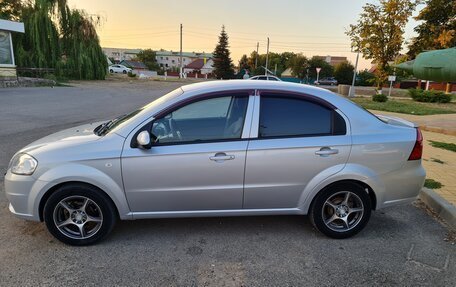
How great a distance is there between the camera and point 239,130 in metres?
3.53

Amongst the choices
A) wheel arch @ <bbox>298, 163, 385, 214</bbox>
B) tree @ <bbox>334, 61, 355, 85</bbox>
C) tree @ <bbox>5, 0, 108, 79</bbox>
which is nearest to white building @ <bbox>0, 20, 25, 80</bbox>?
tree @ <bbox>5, 0, 108, 79</bbox>

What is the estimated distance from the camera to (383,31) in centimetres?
2809

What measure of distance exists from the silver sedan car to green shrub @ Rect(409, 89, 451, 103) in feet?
67.8

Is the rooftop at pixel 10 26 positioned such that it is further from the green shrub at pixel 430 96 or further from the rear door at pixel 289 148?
the green shrub at pixel 430 96

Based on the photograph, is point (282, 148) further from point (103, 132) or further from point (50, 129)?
point (50, 129)

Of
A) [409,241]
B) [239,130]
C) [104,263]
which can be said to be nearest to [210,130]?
[239,130]

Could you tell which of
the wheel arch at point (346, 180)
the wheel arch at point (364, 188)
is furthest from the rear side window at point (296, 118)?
the wheel arch at point (364, 188)

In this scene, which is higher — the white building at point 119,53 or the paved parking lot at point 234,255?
the white building at point 119,53

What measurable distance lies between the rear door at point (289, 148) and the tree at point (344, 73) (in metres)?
65.8

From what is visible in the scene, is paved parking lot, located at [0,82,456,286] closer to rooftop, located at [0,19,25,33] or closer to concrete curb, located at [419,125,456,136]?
concrete curb, located at [419,125,456,136]

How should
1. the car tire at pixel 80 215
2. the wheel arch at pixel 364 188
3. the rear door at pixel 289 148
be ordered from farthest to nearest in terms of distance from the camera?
the wheel arch at pixel 364 188 → the rear door at pixel 289 148 → the car tire at pixel 80 215

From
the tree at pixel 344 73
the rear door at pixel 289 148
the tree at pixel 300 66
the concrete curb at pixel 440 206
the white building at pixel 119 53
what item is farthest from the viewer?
the white building at pixel 119 53

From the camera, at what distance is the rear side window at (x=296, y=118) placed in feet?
11.7

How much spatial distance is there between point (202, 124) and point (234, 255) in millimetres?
1387
